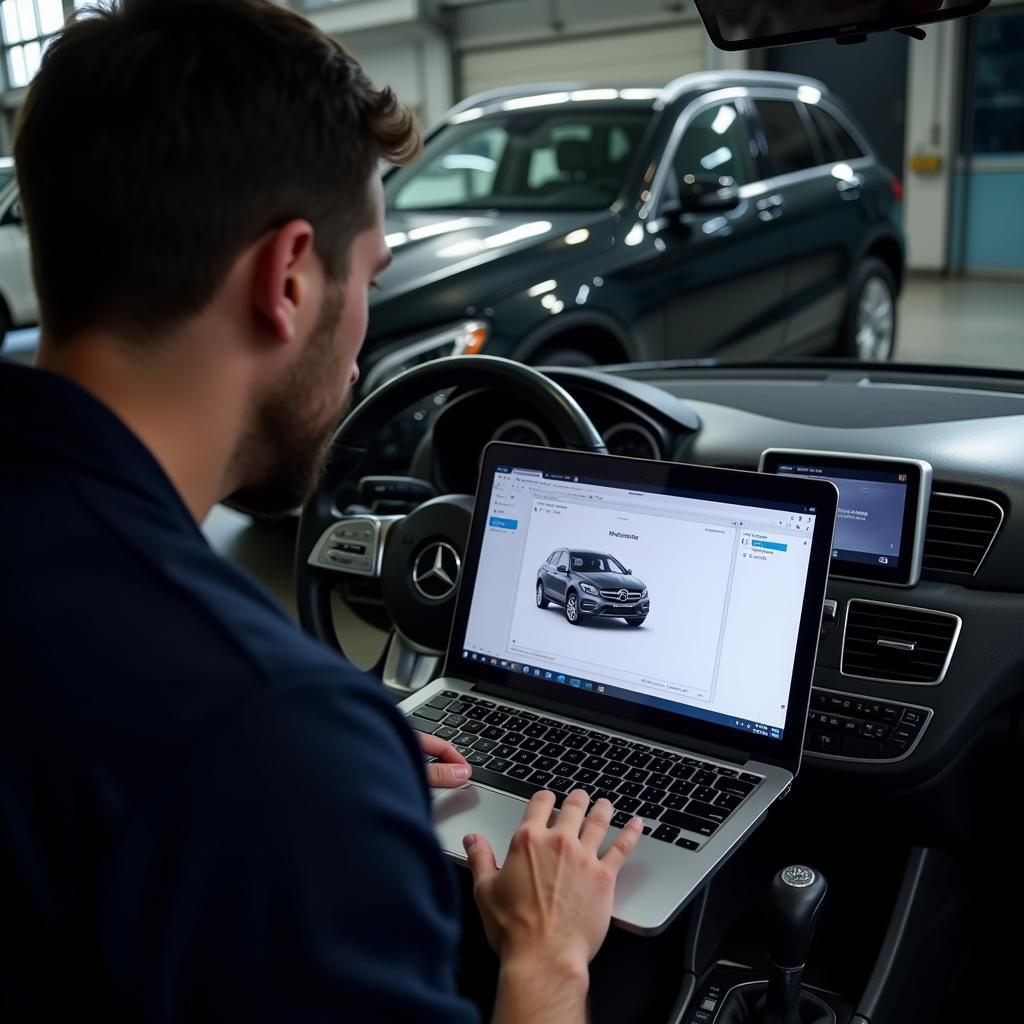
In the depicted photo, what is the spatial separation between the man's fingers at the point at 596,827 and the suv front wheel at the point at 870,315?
15.6 feet

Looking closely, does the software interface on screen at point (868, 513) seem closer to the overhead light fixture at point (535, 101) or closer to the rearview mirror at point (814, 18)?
the rearview mirror at point (814, 18)

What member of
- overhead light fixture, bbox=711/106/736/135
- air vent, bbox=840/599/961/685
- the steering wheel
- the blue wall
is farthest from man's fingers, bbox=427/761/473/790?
the blue wall

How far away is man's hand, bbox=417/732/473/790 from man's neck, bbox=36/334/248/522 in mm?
541

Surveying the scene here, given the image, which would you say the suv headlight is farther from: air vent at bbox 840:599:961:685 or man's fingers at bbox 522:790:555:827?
man's fingers at bbox 522:790:555:827

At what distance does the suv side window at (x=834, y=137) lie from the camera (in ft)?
18.9

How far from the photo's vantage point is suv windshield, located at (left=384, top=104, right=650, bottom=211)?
4.75m

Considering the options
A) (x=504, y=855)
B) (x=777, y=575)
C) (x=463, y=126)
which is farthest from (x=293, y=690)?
(x=463, y=126)

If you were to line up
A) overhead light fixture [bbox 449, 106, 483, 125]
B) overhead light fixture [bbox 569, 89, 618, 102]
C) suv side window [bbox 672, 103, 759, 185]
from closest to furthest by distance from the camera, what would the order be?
suv side window [bbox 672, 103, 759, 185] → overhead light fixture [bbox 569, 89, 618, 102] → overhead light fixture [bbox 449, 106, 483, 125]

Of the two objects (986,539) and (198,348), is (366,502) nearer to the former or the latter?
(986,539)

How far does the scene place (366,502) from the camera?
1.93 m

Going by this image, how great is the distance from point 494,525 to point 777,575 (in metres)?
0.39

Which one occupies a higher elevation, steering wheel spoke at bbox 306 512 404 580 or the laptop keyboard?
steering wheel spoke at bbox 306 512 404 580

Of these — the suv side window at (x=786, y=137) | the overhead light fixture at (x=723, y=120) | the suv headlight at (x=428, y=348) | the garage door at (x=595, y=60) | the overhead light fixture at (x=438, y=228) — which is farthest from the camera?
the garage door at (x=595, y=60)

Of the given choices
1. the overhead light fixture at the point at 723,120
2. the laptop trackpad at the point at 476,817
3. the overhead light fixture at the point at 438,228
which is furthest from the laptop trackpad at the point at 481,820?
the overhead light fixture at the point at 723,120
